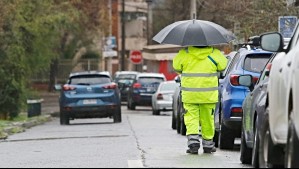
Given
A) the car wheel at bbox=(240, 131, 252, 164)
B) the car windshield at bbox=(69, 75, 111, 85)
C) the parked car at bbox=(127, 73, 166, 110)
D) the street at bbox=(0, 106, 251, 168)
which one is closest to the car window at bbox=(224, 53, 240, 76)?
the street at bbox=(0, 106, 251, 168)

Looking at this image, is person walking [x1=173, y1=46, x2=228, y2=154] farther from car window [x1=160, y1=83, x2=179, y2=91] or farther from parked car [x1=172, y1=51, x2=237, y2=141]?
car window [x1=160, y1=83, x2=179, y2=91]

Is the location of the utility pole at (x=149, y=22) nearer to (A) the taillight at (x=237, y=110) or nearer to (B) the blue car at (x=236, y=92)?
(B) the blue car at (x=236, y=92)

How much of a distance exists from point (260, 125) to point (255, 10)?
52.7 ft

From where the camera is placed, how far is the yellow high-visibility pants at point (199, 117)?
47.2 ft

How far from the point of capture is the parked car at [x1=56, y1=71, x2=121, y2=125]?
29.8 meters

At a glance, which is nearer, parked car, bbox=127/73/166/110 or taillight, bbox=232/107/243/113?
taillight, bbox=232/107/243/113

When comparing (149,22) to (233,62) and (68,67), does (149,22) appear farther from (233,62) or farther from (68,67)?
(233,62)

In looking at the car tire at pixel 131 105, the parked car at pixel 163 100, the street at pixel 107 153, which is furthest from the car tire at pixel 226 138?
the car tire at pixel 131 105

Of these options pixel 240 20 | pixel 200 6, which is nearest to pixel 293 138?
pixel 240 20

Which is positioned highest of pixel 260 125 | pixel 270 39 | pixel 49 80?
pixel 270 39

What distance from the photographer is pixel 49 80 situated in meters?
60.1

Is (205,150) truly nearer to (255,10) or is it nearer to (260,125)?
(260,125)

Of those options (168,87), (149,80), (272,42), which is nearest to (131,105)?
(149,80)

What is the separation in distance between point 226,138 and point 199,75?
251cm
